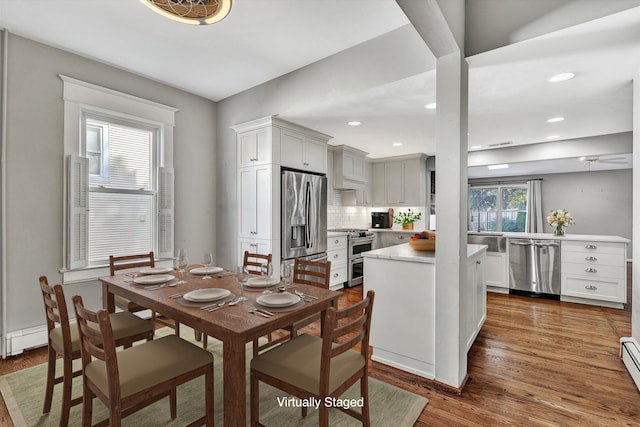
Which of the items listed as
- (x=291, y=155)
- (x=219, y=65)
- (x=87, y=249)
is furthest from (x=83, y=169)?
(x=291, y=155)

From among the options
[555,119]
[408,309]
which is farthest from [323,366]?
[555,119]

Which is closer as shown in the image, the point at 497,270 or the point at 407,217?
the point at 497,270

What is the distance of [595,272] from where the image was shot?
3.98m

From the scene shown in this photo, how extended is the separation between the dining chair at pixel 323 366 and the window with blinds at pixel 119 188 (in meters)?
2.52

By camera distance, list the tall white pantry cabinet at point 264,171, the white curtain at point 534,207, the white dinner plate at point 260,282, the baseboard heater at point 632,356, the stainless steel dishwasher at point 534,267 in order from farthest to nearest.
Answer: the white curtain at point 534,207, the stainless steel dishwasher at point 534,267, the tall white pantry cabinet at point 264,171, the baseboard heater at point 632,356, the white dinner plate at point 260,282

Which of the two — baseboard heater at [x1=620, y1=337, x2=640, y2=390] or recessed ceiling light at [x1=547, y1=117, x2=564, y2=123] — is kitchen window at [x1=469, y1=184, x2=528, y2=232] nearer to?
recessed ceiling light at [x1=547, y1=117, x2=564, y2=123]

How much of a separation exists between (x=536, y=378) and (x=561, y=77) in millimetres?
2423

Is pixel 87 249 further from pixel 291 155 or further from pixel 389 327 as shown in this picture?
pixel 389 327

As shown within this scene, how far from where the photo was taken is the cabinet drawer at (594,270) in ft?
12.6

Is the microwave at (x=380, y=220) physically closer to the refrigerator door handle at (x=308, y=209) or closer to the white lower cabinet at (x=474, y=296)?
the refrigerator door handle at (x=308, y=209)

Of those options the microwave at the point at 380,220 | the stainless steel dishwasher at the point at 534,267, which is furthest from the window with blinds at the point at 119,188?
the stainless steel dishwasher at the point at 534,267

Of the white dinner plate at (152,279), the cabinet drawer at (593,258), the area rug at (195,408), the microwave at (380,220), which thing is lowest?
the area rug at (195,408)

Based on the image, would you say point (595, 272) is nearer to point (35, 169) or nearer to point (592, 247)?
point (592, 247)

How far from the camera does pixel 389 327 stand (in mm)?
2451
